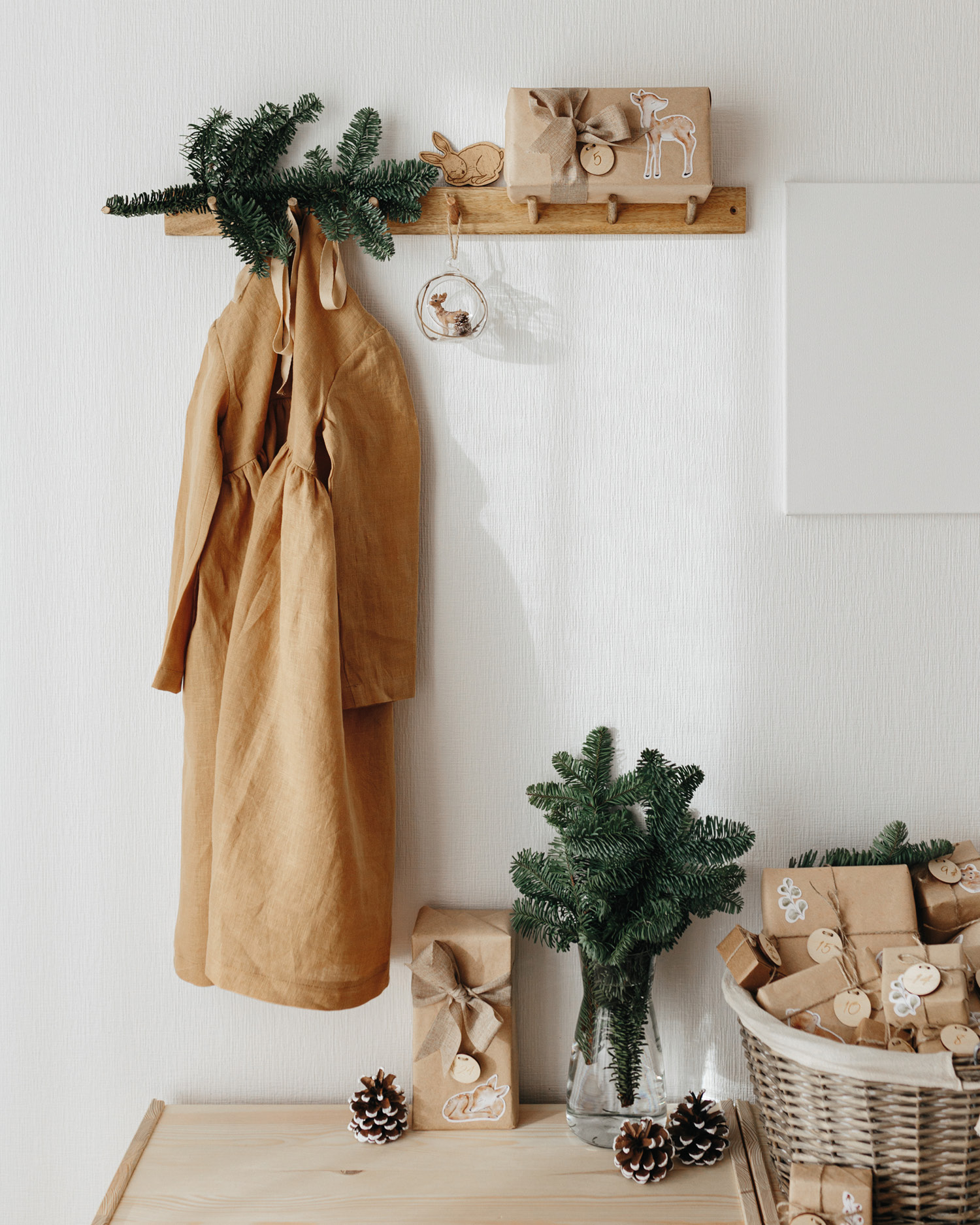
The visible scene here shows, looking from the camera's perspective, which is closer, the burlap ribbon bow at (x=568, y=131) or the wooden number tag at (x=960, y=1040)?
the wooden number tag at (x=960, y=1040)

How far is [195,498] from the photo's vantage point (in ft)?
3.58

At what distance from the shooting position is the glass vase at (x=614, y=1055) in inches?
41.9

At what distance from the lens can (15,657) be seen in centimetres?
121

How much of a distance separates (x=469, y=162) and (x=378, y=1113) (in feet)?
3.70

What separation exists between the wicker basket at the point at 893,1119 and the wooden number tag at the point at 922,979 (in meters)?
0.06

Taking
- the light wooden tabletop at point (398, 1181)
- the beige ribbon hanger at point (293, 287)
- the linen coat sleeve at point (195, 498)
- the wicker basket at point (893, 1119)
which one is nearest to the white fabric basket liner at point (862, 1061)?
the wicker basket at point (893, 1119)

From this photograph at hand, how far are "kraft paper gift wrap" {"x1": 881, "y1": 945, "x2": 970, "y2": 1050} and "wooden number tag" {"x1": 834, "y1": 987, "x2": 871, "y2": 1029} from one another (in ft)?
0.06

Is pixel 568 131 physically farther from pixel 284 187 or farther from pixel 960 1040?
pixel 960 1040

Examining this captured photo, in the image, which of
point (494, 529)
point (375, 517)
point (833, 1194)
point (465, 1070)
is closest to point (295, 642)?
point (375, 517)

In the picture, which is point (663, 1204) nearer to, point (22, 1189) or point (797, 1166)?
point (797, 1166)

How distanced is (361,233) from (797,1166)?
108 cm

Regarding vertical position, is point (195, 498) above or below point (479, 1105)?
above

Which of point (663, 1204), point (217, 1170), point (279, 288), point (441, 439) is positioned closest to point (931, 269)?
point (441, 439)

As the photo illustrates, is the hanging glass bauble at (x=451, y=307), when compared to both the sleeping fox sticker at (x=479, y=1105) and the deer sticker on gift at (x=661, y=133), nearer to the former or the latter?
the deer sticker on gift at (x=661, y=133)
